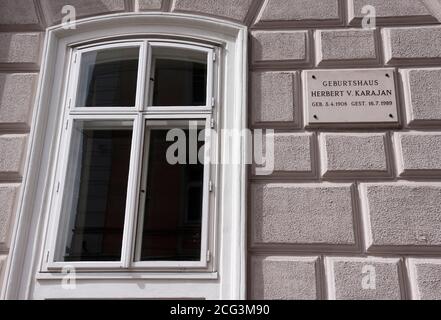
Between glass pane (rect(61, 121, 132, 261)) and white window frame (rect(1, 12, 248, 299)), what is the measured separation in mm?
142

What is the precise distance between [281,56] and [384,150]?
1.07m

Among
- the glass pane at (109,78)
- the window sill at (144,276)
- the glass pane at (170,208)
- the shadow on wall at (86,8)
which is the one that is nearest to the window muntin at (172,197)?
the glass pane at (170,208)

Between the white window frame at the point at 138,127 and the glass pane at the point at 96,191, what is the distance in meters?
0.14

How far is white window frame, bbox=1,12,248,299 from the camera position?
3.34m

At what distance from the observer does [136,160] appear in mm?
3672

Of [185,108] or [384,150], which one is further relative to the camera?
[185,108]

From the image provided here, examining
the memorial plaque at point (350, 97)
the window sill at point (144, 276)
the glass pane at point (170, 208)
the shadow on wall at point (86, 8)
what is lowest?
the window sill at point (144, 276)

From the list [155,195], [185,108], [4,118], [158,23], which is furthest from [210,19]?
[4,118]

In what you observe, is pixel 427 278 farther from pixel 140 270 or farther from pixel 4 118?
pixel 4 118

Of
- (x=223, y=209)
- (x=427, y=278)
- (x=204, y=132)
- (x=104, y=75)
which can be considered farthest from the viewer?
(x=104, y=75)

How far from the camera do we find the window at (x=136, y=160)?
11.5 ft

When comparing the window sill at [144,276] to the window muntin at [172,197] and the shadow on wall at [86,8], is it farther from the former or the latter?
the shadow on wall at [86,8]

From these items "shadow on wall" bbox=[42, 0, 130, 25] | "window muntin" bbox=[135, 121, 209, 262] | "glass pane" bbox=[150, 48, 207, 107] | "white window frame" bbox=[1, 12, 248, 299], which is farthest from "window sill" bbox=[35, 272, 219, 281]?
"shadow on wall" bbox=[42, 0, 130, 25]

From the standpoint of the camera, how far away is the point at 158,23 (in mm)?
4098
